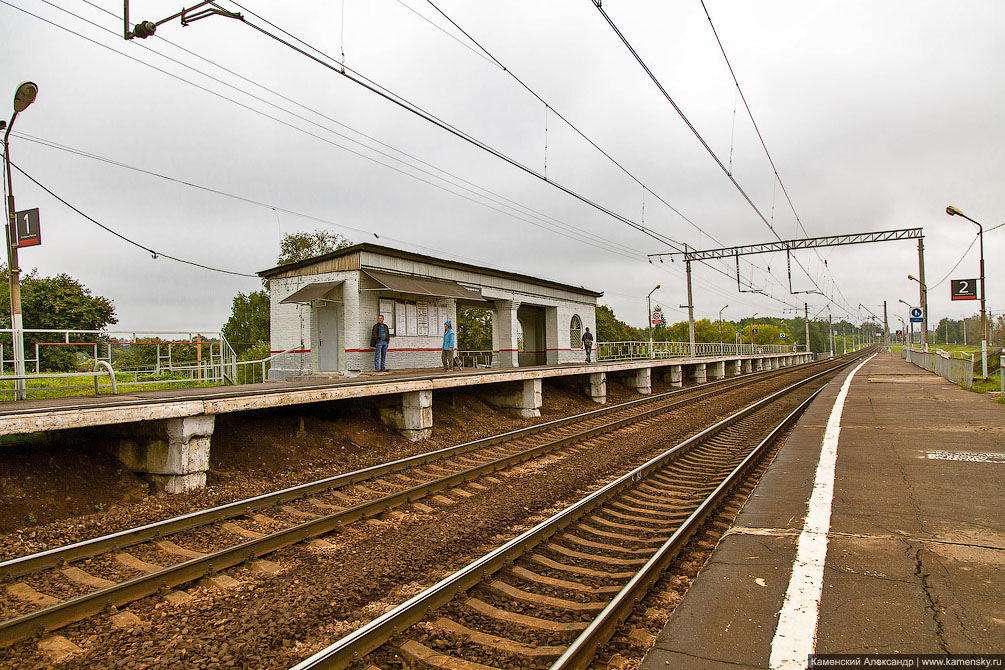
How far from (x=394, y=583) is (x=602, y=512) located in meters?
2.93

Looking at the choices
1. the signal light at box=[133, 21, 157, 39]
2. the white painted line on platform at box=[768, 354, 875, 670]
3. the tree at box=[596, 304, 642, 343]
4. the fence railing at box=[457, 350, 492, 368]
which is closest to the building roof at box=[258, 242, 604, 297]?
the fence railing at box=[457, 350, 492, 368]

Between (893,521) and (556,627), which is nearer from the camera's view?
(556,627)

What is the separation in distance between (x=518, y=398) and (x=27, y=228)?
11.7 meters

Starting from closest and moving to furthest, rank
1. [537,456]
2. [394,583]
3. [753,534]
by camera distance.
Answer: [394,583] → [753,534] → [537,456]

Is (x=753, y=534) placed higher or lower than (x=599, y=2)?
lower

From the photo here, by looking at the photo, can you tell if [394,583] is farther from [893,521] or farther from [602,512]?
[893,521]

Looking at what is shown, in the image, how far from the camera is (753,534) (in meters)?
5.60

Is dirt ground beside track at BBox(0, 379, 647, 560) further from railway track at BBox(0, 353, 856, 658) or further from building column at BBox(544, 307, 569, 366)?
building column at BBox(544, 307, 569, 366)

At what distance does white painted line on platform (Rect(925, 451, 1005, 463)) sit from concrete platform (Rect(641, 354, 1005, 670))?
2 cm

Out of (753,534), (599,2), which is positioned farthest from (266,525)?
(599,2)

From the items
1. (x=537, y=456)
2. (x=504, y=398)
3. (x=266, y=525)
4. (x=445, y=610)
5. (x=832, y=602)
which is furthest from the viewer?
(x=504, y=398)

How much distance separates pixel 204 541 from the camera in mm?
6004

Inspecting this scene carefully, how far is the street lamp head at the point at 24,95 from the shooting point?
9453mm

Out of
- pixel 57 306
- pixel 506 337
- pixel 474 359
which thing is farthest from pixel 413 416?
pixel 57 306
